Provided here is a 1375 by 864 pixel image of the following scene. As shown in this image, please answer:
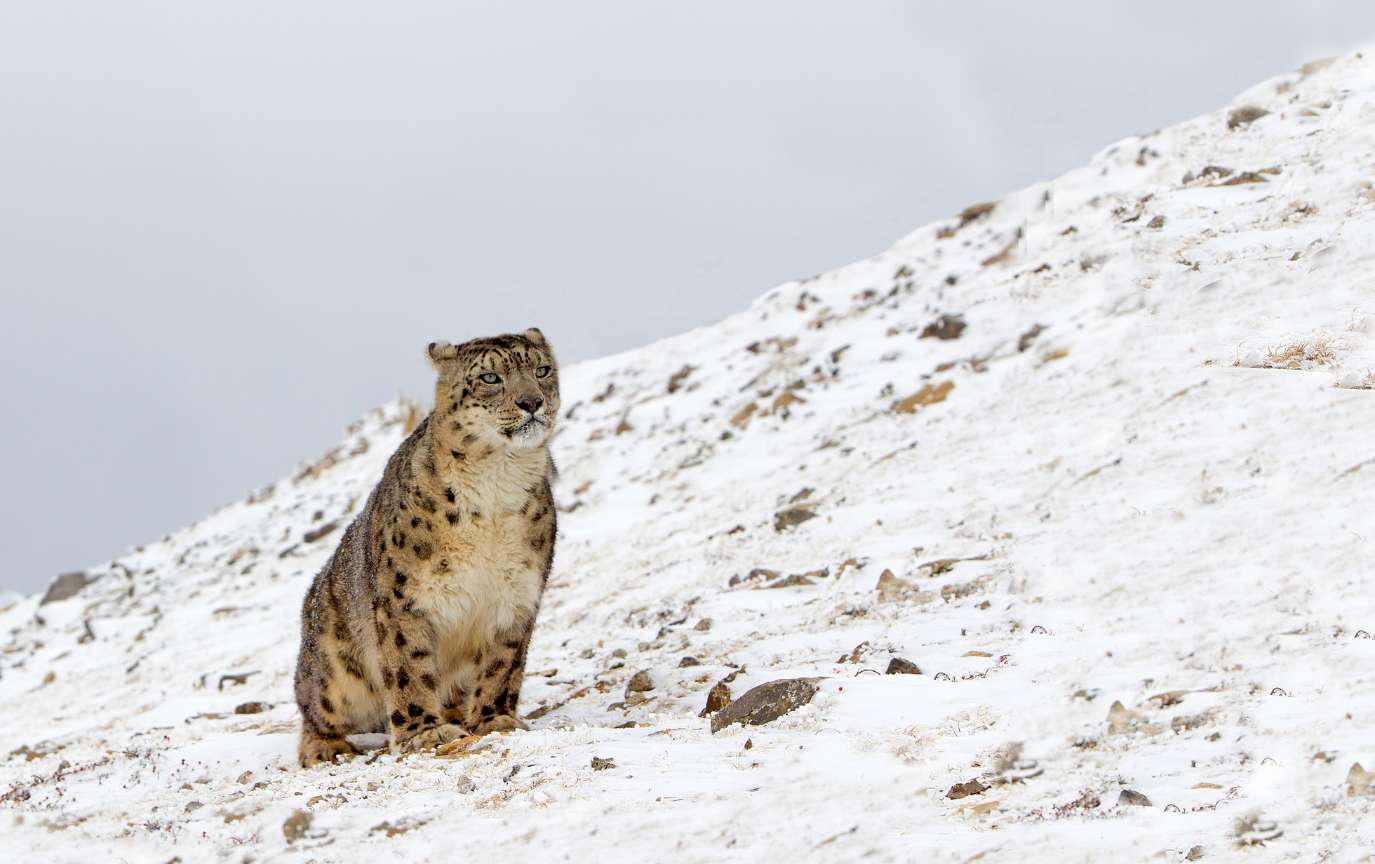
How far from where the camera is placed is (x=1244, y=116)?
837 inches

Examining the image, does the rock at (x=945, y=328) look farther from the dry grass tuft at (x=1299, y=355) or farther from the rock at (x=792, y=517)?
the dry grass tuft at (x=1299, y=355)

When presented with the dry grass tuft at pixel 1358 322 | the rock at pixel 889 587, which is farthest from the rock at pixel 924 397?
the rock at pixel 889 587

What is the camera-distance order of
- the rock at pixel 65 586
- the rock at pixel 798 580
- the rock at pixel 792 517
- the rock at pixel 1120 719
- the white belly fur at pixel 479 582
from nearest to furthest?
the rock at pixel 1120 719
the white belly fur at pixel 479 582
the rock at pixel 798 580
the rock at pixel 792 517
the rock at pixel 65 586

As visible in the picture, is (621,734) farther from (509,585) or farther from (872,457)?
(872,457)

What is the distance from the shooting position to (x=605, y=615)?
12719 mm

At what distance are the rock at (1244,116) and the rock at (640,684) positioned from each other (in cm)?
1644

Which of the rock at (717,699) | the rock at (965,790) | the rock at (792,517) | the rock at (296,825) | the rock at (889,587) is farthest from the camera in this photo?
the rock at (792,517)

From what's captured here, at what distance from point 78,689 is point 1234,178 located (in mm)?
17705

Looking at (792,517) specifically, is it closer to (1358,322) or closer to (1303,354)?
(1303,354)

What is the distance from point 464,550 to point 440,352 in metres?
1.30

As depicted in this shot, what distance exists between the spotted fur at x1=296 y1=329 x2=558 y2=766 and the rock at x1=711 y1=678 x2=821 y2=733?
4.87ft

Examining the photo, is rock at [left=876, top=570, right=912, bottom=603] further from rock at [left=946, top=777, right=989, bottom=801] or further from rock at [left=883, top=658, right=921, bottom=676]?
rock at [left=946, top=777, right=989, bottom=801]

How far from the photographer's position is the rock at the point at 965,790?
5.42 meters

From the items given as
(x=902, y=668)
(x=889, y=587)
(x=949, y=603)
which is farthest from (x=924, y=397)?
(x=902, y=668)
